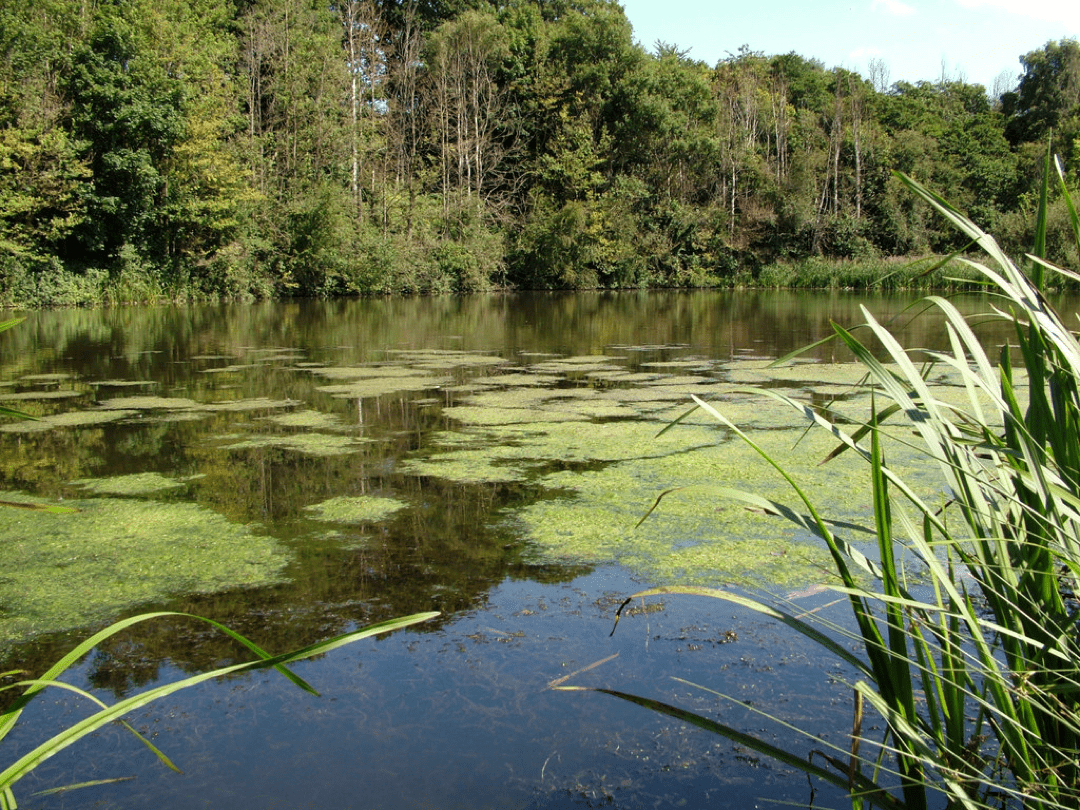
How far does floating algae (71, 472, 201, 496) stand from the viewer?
13.4 feet

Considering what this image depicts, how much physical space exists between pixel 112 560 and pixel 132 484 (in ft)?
3.72

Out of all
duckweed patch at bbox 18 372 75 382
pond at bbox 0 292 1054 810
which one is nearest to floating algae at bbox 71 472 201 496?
pond at bbox 0 292 1054 810

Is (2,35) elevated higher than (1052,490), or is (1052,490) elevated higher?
(2,35)

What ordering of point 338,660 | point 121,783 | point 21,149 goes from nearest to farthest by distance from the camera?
point 121,783 < point 338,660 < point 21,149

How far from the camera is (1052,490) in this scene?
1117 millimetres

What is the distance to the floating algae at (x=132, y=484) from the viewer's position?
4074 millimetres

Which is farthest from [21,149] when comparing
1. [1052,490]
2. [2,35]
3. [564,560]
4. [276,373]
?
[1052,490]

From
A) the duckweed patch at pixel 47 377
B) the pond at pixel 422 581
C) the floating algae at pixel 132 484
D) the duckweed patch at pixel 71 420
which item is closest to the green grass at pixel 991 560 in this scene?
the pond at pixel 422 581

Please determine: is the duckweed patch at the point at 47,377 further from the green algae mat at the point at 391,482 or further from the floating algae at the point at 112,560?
the floating algae at the point at 112,560

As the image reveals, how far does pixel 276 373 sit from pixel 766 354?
4948 mm

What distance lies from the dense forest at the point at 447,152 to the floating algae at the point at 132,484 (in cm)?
1499

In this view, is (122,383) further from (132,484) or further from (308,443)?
(132,484)

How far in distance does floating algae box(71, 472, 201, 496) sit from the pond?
0.07 feet

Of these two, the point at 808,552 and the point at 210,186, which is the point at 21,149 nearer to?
the point at 210,186
